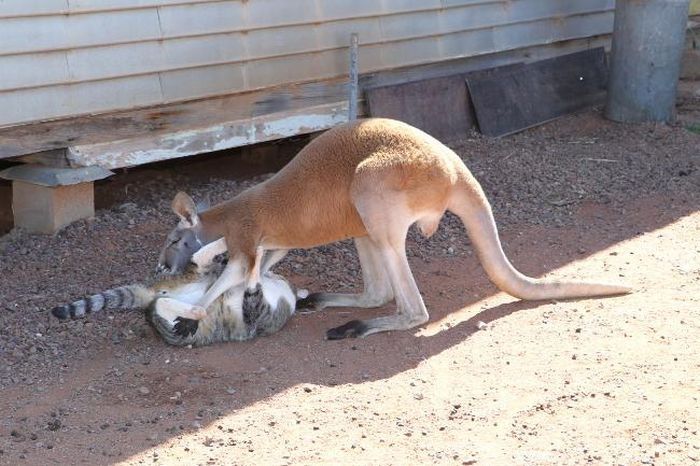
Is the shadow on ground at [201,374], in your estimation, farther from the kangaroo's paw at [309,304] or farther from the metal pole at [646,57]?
the metal pole at [646,57]

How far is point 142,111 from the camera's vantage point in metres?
7.48

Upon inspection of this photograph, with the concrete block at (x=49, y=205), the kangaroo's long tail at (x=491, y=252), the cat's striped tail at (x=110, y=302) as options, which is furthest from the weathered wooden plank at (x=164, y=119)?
the kangaroo's long tail at (x=491, y=252)

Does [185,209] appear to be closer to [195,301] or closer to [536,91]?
[195,301]

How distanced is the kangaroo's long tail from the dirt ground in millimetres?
103

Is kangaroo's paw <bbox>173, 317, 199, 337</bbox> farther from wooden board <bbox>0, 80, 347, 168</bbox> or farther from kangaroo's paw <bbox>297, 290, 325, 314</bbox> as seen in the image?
wooden board <bbox>0, 80, 347, 168</bbox>

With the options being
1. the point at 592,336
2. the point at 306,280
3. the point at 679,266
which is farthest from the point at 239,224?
the point at 679,266

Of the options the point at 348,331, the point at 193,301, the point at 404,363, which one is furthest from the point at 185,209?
the point at 404,363

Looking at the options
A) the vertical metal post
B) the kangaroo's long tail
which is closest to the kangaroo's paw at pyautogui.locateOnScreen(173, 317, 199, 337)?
the kangaroo's long tail

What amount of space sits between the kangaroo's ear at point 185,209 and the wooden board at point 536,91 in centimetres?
435

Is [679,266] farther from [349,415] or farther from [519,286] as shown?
[349,415]

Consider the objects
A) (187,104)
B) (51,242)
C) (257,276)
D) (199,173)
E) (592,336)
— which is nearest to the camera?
(592,336)

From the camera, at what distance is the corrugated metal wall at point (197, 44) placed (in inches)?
268

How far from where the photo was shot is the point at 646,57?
10.0 metres

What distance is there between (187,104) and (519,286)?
2902 mm
